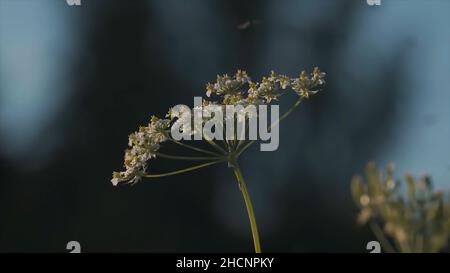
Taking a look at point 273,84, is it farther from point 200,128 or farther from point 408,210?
point 408,210

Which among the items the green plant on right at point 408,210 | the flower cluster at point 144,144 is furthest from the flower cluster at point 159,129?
the green plant on right at point 408,210

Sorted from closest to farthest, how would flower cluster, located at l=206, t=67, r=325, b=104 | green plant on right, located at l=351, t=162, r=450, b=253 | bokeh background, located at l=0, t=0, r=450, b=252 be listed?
green plant on right, located at l=351, t=162, r=450, b=253, flower cluster, located at l=206, t=67, r=325, b=104, bokeh background, located at l=0, t=0, r=450, b=252

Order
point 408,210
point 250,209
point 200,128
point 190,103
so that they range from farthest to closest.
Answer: point 190,103 < point 200,128 < point 250,209 < point 408,210

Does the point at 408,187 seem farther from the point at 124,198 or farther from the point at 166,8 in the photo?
the point at 166,8

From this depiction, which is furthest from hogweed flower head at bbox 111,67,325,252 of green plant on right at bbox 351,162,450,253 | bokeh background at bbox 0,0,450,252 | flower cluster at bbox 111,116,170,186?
bokeh background at bbox 0,0,450,252

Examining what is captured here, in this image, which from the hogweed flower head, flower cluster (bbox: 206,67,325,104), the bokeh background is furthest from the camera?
the bokeh background

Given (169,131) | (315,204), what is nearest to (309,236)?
(315,204)

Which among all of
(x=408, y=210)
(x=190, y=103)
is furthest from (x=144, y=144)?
(x=190, y=103)

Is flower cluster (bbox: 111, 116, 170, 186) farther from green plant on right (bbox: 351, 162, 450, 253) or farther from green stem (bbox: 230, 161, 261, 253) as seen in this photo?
green plant on right (bbox: 351, 162, 450, 253)

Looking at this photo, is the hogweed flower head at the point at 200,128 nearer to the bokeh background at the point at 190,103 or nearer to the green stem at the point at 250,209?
the green stem at the point at 250,209
